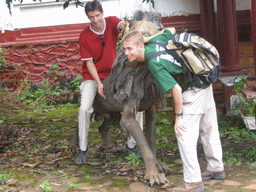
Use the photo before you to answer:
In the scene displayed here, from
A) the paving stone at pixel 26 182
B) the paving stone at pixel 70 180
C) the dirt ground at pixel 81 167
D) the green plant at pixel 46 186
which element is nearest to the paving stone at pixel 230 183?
the dirt ground at pixel 81 167

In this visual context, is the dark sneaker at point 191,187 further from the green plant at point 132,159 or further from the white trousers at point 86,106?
the white trousers at point 86,106

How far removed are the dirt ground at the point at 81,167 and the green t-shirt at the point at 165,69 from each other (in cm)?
96

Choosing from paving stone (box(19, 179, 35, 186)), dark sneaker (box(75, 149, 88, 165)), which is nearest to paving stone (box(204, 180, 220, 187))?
dark sneaker (box(75, 149, 88, 165))

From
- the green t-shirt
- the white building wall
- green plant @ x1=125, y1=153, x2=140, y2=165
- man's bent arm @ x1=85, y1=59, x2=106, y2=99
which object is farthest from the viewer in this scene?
the white building wall

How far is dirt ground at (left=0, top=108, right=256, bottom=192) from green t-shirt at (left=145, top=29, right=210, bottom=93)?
96 cm

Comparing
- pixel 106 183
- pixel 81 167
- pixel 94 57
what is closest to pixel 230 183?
pixel 106 183

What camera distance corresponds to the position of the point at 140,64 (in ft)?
11.5

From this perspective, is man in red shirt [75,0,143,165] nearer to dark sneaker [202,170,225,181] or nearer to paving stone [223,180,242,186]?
dark sneaker [202,170,225,181]

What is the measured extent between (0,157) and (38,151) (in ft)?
1.73

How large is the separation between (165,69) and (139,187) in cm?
121

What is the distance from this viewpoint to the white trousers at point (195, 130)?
3.12 meters

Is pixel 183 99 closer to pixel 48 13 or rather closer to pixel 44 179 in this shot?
pixel 44 179

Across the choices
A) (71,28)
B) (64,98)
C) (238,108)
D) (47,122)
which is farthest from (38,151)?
(71,28)

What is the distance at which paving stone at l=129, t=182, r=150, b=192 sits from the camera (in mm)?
3327
